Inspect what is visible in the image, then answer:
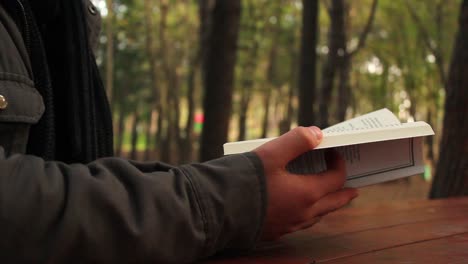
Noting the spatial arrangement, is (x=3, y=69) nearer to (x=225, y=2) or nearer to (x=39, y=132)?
(x=39, y=132)

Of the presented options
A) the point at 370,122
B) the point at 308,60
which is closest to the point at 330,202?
the point at 370,122

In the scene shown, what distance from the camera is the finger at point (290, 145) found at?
1142 millimetres

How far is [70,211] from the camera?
3.14 feet

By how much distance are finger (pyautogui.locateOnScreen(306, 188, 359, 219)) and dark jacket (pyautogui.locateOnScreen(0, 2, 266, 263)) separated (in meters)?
0.15

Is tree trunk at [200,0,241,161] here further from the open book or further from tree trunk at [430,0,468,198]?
the open book

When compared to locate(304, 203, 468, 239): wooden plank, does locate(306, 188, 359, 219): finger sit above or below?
above

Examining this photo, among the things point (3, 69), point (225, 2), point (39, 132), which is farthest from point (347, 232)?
point (225, 2)

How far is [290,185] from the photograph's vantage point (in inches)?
45.2

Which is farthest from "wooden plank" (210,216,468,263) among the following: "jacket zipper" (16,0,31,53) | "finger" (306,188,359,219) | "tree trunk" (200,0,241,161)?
"tree trunk" (200,0,241,161)

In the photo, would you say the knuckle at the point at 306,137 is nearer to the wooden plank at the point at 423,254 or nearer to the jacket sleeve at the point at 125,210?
the jacket sleeve at the point at 125,210

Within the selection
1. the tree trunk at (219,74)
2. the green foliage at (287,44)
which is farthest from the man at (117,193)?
the green foliage at (287,44)

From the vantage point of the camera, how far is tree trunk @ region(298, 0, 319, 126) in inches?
265

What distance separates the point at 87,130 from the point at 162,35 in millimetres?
13373

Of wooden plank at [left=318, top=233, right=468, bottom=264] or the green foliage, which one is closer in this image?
wooden plank at [left=318, top=233, right=468, bottom=264]
